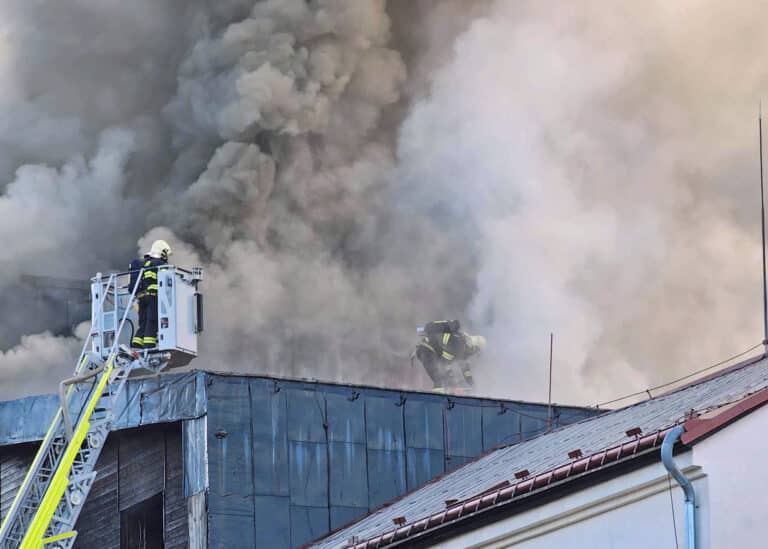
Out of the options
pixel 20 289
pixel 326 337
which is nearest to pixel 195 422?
pixel 20 289

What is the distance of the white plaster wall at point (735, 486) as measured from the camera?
34.7ft

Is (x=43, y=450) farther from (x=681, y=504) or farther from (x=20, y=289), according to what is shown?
(x=20, y=289)

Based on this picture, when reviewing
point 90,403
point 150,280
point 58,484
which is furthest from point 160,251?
point 58,484

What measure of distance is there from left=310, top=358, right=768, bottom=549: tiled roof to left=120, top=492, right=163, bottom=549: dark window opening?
1.77 metres

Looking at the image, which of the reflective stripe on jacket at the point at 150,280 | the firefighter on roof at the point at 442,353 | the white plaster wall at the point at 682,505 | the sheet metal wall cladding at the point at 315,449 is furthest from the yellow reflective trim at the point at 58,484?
the firefighter on roof at the point at 442,353

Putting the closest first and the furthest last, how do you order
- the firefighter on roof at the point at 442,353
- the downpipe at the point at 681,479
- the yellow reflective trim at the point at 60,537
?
the downpipe at the point at 681,479 < the yellow reflective trim at the point at 60,537 < the firefighter on roof at the point at 442,353

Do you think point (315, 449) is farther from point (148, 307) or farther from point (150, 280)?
point (150, 280)

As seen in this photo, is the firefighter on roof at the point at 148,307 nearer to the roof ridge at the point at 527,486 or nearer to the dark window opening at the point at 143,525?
the dark window opening at the point at 143,525

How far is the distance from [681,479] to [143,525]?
810 cm

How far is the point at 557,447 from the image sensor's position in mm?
14766

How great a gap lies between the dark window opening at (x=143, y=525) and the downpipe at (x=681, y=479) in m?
7.69

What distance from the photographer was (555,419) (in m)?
19.6

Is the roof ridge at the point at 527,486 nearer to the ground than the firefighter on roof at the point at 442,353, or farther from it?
nearer to the ground

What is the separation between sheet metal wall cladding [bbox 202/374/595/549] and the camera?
53.4ft
